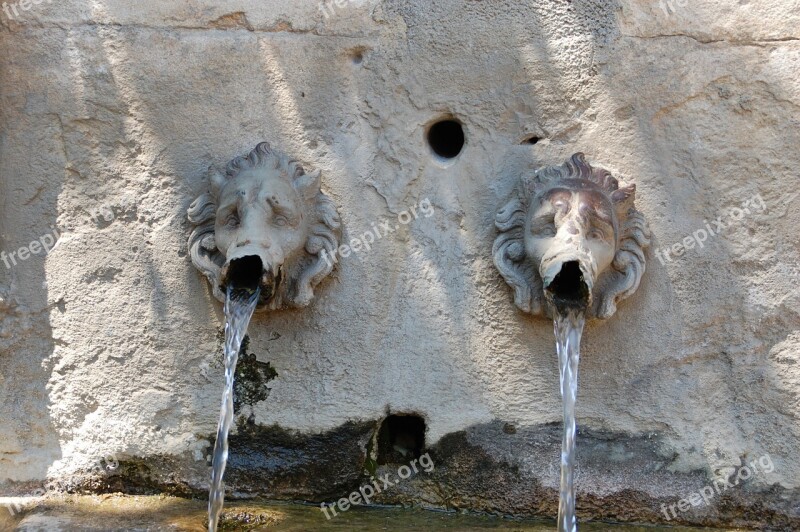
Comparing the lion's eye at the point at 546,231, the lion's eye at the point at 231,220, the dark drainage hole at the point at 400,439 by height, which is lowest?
the dark drainage hole at the point at 400,439

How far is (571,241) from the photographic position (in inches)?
95.6

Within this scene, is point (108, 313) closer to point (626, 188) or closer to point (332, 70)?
point (332, 70)

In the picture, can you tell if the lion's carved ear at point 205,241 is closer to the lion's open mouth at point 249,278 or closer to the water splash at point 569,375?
the lion's open mouth at point 249,278

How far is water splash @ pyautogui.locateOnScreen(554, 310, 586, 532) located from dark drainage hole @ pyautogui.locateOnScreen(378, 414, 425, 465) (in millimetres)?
373

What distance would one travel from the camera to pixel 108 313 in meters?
2.72

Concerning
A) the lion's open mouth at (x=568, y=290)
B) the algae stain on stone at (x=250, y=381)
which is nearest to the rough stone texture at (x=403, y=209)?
the algae stain on stone at (x=250, y=381)

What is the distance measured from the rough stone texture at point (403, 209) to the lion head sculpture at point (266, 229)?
0.23 feet

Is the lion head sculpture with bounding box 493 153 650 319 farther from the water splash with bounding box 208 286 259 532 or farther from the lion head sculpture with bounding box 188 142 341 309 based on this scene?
the water splash with bounding box 208 286 259 532

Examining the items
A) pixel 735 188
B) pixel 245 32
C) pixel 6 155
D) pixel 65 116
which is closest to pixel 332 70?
pixel 245 32

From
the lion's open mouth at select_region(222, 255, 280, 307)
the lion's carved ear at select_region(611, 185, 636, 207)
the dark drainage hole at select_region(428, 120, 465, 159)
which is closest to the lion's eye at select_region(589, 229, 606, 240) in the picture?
the lion's carved ear at select_region(611, 185, 636, 207)

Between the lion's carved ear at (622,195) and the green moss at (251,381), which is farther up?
the lion's carved ear at (622,195)

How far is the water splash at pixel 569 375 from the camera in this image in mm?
2455

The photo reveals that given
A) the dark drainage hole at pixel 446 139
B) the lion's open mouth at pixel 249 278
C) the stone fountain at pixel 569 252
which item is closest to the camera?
the stone fountain at pixel 569 252

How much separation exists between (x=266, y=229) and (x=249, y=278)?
0.14 m
